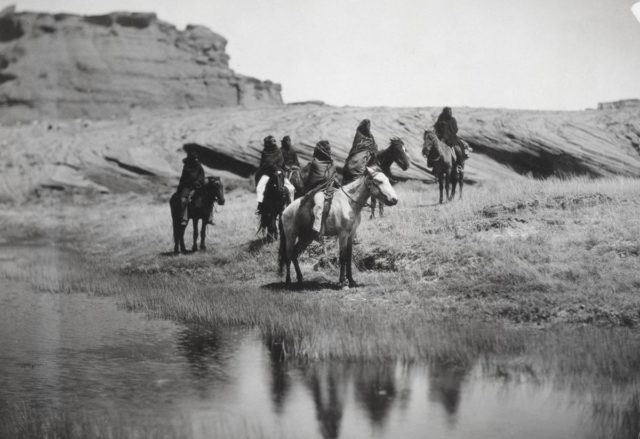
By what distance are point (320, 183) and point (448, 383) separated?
691cm

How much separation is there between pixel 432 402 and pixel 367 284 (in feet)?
20.8

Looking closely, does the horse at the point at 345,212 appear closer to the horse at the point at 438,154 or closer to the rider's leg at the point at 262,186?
the rider's leg at the point at 262,186

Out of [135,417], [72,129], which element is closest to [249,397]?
[135,417]

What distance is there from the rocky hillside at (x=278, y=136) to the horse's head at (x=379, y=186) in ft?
61.0

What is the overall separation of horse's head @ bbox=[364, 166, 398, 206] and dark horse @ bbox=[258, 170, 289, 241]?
5122mm

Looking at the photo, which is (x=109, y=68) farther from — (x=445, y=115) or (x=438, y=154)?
(x=438, y=154)

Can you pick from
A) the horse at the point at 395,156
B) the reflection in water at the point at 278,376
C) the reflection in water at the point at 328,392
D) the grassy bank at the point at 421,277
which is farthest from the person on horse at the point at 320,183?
the reflection in water at the point at 328,392

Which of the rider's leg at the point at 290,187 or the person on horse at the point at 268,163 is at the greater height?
the person on horse at the point at 268,163

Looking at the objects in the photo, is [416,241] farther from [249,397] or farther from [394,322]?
[249,397]

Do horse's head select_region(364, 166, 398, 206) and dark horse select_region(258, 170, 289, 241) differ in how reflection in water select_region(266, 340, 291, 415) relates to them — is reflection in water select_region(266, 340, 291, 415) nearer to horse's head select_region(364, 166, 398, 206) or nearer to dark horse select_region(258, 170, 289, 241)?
horse's head select_region(364, 166, 398, 206)

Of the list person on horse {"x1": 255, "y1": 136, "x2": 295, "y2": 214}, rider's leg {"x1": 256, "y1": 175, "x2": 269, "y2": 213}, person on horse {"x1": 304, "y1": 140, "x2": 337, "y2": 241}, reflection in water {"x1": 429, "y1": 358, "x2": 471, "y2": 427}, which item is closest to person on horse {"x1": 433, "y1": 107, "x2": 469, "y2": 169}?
person on horse {"x1": 255, "y1": 136, "x2": 295, "y2": 214}

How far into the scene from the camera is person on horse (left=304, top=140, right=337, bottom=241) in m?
12.8

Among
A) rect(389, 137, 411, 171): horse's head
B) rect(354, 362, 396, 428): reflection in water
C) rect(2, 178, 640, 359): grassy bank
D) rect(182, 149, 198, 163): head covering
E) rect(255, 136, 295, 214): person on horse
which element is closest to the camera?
rect(354, 362, 396, 428): reflection in water

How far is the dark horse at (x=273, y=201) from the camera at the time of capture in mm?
17422
